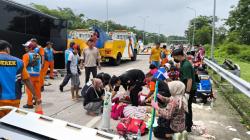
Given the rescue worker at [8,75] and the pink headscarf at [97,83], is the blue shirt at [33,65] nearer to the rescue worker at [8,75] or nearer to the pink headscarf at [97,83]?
the pink headscarf at [97,83]

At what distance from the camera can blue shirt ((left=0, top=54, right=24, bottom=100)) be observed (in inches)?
195

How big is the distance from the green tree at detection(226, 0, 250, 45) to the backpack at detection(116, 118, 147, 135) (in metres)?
57.9

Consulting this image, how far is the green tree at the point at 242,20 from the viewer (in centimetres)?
6184

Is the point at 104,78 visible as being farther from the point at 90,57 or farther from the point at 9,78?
the point at 9,78

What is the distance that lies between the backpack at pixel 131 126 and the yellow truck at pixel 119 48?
621 inches

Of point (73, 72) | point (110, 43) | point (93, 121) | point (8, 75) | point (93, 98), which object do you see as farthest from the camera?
point (110, 43)

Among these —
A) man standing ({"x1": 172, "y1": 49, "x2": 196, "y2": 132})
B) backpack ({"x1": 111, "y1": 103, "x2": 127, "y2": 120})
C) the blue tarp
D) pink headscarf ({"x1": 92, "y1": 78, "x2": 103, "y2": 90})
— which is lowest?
backpack ({"x1": 111, "y1": 103, "x2": 127, "y2": 120})

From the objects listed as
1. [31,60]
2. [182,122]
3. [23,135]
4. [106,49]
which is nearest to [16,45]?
[31,60]

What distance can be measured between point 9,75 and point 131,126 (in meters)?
3.13

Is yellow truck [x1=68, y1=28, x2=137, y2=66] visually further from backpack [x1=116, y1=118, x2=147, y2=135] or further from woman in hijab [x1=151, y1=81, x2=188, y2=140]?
woman in hijab [x1=151, y1=81, x2=188, y2=140]

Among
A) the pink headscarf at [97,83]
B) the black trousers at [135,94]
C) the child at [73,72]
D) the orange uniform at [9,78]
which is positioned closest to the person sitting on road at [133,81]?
the black trousers at [135,94]

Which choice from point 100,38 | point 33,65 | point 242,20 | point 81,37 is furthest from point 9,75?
point 242,20

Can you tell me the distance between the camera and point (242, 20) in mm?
63375

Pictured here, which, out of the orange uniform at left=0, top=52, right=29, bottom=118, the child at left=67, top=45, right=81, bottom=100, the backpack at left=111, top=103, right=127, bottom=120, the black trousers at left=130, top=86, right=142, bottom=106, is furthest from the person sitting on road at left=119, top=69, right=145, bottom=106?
the orange uniform at left=0, top=52, right=29, bottom=118
